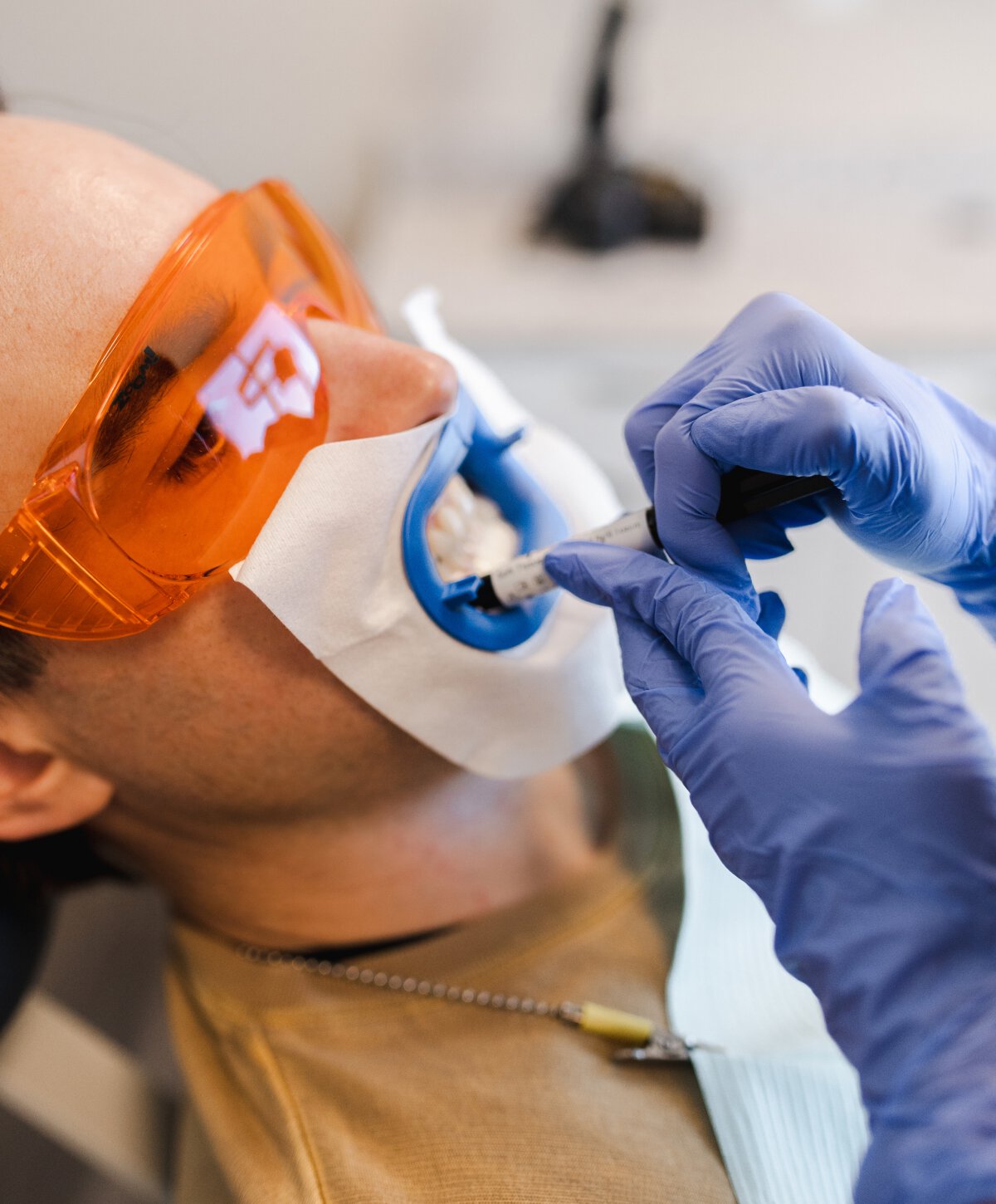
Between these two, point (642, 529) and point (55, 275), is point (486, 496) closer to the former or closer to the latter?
point (642, 529)

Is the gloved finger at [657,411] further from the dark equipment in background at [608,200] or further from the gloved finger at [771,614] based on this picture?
the dark equipment in background at [608,200]

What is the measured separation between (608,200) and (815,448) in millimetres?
1539

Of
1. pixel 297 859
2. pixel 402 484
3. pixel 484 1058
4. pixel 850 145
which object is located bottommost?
pixel 484 1058

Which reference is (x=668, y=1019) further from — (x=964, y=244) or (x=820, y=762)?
(x=964, y=244)

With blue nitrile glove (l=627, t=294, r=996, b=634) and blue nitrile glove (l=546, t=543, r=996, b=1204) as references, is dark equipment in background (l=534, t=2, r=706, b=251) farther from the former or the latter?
blue nitrile glove (l=546, t=543, r=996, b=1204)

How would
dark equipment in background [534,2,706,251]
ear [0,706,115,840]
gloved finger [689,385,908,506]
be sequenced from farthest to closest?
dark equipment in background [534,2,706,251] → ear [0,706,115,840] → gloved finger [689,385,908,506]

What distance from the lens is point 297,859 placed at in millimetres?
985

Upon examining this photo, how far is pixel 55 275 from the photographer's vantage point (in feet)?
2.36

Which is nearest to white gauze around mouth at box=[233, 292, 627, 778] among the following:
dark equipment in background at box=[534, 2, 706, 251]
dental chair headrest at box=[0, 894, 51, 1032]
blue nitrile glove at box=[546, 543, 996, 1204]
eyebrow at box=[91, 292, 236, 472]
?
eyebrow at box=[91, 292, 236, 472]

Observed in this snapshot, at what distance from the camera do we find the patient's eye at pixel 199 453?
0.75 m

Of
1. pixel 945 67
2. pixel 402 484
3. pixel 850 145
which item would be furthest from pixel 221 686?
pixel 945 67

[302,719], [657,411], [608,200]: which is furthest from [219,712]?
[608,200]

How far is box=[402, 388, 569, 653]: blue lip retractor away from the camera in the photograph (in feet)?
2.65

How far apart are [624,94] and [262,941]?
2112mm
